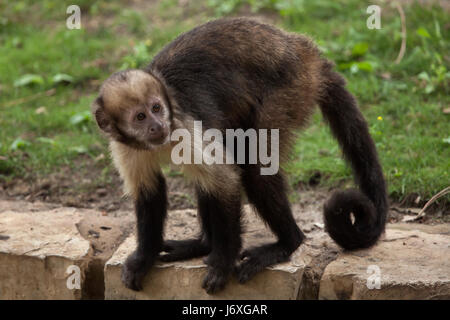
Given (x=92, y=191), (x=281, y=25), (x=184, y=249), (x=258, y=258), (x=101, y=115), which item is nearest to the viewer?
(x=101, y=115)

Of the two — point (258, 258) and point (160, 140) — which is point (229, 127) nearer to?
point (160, 140)

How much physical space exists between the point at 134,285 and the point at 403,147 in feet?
7.90

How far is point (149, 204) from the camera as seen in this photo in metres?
3.62

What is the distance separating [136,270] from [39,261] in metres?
0.64

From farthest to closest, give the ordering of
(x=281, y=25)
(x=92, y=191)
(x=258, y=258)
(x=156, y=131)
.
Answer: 1. (x=281, y=25)
2. (x=92, y=191)
3. (x=258, y=258)
4. (x=156, y=131)

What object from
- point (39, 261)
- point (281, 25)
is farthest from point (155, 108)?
point (281, 25)

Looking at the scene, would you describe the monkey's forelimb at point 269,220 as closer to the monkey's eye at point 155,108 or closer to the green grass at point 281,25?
the monkey's eye at point 155,108

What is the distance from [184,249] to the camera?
375cm

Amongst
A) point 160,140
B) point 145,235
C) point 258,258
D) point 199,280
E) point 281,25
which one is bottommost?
point 199,280

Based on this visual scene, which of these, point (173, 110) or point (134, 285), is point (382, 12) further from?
point (134, 285)

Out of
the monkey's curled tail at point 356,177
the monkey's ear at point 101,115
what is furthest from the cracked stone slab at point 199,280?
the monkey's ear at point 101,115

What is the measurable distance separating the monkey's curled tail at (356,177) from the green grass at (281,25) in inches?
27.7

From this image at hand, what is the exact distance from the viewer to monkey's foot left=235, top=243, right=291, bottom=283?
11.5ft

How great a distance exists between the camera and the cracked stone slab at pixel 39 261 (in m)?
3.76
